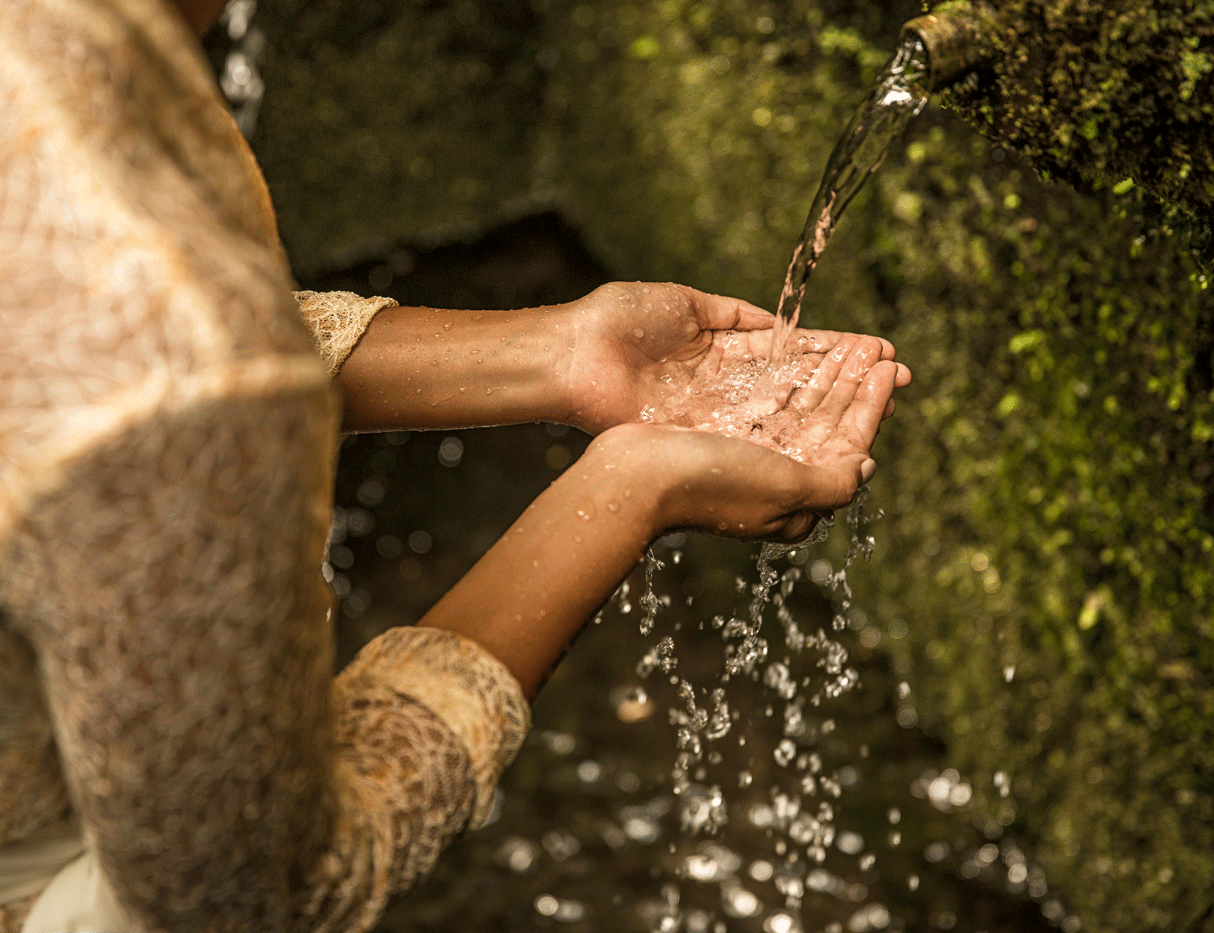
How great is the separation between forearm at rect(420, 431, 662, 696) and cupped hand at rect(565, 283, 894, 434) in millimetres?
483

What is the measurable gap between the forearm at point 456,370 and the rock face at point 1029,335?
0.87 m

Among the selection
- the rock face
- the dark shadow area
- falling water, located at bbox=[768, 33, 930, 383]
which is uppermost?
falling water, located at bbox=[768, 33, 930, 383]

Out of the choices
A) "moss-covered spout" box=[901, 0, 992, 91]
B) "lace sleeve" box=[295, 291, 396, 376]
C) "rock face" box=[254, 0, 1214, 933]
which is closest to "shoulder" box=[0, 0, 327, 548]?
"lace sleeve" box=[295, 291, 396, 376]

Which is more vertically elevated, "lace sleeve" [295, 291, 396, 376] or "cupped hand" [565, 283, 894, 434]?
"lace sleeve" [295, 291, 396, 376]

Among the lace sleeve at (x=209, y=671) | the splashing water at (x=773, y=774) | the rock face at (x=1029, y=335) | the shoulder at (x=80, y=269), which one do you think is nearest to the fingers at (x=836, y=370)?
the rock face at (x=1029, y=335)

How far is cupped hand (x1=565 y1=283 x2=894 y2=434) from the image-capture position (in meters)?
1.80

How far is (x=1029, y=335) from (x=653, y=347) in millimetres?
1130

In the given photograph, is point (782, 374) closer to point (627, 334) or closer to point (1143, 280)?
point (627, 334)

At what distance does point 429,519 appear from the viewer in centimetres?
384

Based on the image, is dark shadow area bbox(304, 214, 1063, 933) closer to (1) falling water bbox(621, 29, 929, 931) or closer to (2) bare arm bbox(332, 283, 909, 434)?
(1) falling water bbox(621, 29, 929, 931)

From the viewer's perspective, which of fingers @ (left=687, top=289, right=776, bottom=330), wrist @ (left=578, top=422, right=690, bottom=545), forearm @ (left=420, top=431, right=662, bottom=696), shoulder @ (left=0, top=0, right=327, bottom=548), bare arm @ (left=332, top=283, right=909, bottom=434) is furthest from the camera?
fingers @ (left=687, top=289, right=776, bottom=330)

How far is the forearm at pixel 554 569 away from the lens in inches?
46.2

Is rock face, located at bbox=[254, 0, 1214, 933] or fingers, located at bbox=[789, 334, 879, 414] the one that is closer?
rock face, located at bbox=[254, 0, 1214, 933]

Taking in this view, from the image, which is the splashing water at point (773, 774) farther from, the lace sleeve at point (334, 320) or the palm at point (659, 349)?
the lace sleeve at point (334, 320)
